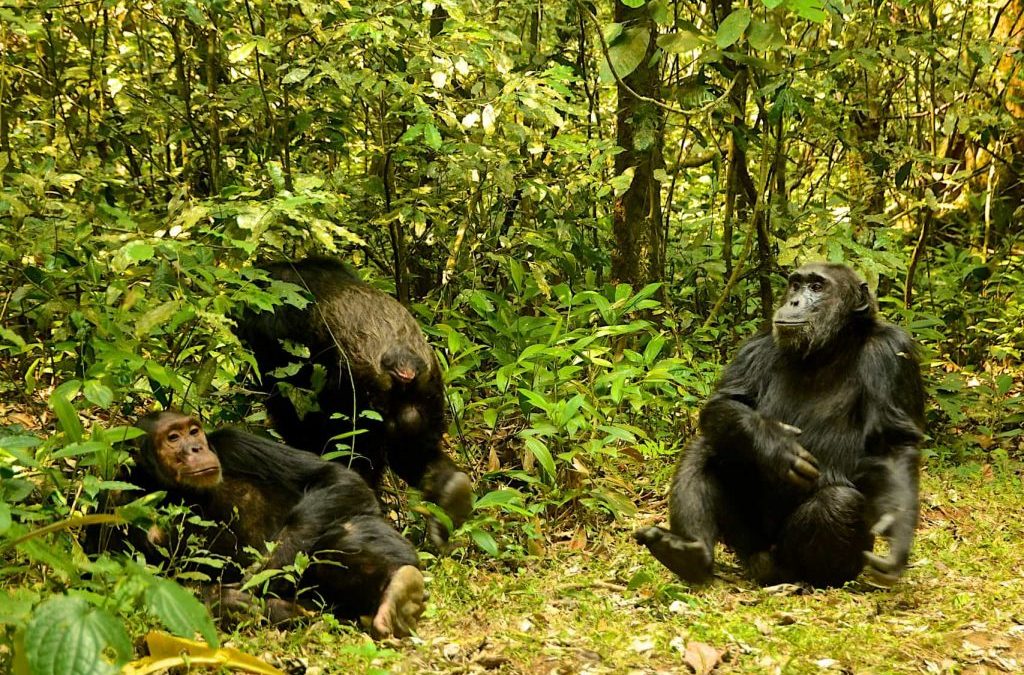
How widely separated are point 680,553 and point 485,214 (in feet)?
11.4

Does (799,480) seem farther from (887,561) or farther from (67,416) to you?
(67,416)

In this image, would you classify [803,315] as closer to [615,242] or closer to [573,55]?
[615,242]

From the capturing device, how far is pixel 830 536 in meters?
4.69

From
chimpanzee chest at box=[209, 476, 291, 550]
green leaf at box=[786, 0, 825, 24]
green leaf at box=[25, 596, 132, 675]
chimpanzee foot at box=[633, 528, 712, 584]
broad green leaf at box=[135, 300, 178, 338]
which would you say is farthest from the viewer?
chimpanzee foot at box=[633, 528, 712, 584]

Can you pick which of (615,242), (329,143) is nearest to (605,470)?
(615,242)

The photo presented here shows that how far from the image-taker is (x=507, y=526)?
5.40 m

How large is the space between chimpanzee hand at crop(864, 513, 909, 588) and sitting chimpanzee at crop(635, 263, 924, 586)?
19 millimetres

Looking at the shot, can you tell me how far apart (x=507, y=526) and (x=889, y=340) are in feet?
6.79

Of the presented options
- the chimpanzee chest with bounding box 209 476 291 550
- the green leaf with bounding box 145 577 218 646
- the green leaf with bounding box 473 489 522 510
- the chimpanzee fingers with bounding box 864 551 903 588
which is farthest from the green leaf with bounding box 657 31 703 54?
the green leaf with bounding box 145 577 218 646

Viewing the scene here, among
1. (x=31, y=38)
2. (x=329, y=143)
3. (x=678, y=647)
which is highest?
(x=31, y=38)

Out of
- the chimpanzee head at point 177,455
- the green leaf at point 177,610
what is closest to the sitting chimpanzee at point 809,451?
the chimpanzee head at point 177,455

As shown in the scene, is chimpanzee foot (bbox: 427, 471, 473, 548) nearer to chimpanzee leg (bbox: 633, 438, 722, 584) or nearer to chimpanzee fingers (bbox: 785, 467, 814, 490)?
chimpanzee leg (bbox: 633, 438, 722, 584)

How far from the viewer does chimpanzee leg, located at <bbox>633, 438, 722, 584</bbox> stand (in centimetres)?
470

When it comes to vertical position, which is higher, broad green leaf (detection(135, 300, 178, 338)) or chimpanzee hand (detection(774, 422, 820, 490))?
broad green leaf (detection(135, 300, 178, 338))
